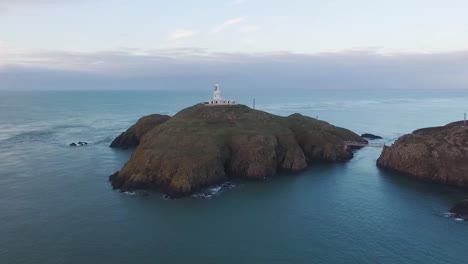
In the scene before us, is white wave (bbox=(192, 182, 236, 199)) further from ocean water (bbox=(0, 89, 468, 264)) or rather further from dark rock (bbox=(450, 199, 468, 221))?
dark rock (bbox=(450, 199, 468, 221))

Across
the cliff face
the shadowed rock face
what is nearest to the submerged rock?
the shadowed rock face

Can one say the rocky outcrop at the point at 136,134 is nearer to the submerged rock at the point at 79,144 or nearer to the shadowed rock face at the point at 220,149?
the submerged rock at the point at 79,144

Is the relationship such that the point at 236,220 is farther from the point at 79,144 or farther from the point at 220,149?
the point at 79,144

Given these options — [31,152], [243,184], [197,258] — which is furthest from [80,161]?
[197,258]

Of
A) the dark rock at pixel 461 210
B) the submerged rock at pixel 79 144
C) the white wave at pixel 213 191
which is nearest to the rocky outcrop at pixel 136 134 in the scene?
the submerged rock at pixel 79 144

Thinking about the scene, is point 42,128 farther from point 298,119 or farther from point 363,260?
point 363,260
